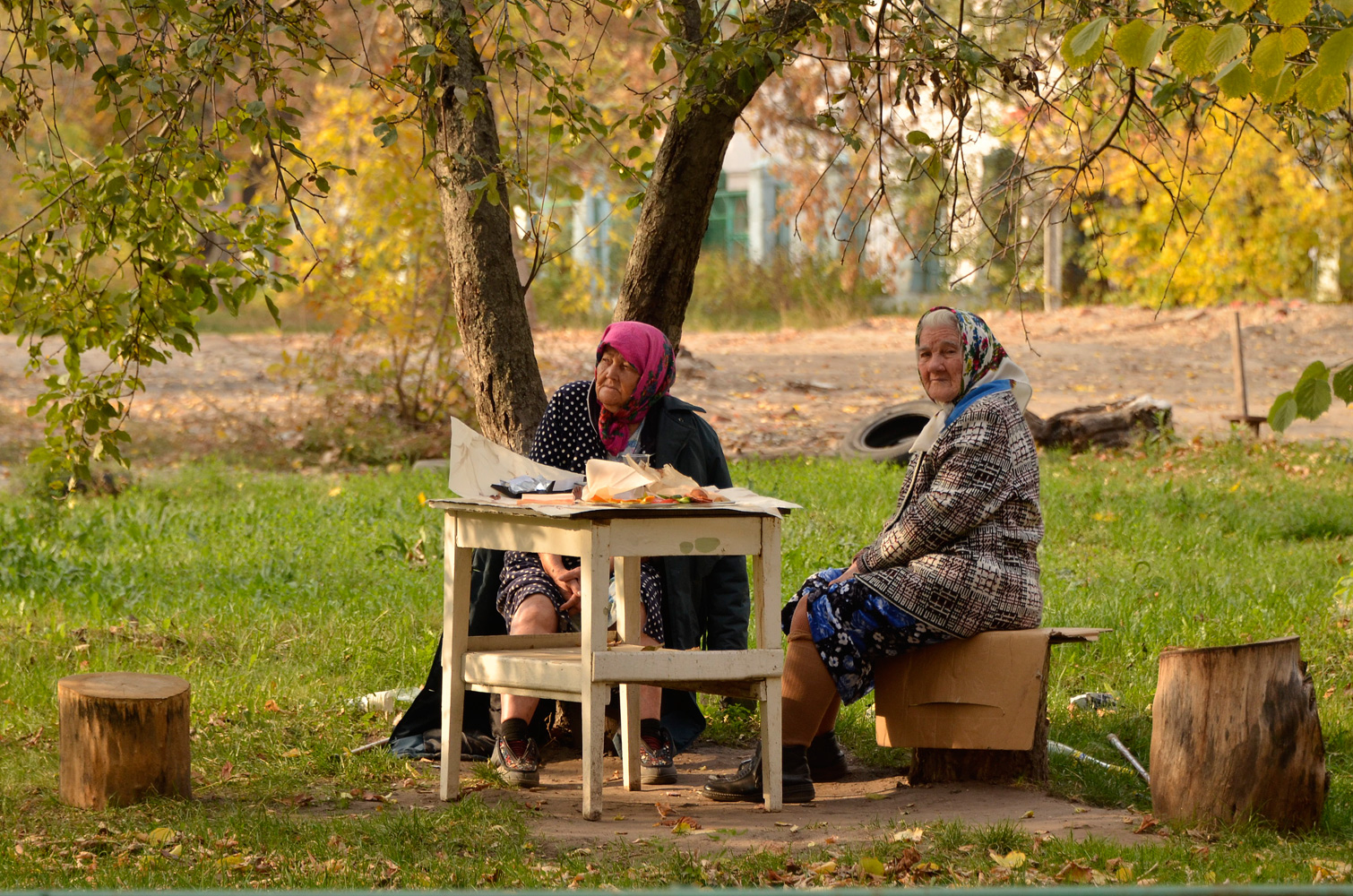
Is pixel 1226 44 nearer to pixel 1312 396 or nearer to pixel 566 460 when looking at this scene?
pixel 1312 396

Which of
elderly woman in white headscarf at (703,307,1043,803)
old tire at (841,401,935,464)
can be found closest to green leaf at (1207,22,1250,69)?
elderly woman in white headscarf at (703,307,1043,803)

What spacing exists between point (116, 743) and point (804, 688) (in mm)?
2187

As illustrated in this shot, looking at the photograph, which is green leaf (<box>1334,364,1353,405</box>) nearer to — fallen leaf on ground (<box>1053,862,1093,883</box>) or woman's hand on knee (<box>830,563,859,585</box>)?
fallen leaf on ground (<box>1053,862,1093,883</box>)

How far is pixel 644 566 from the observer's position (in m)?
5.04

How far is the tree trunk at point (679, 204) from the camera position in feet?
17.7

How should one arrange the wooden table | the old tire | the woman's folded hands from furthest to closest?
the old tire, the woman's folded hands, the wooden table

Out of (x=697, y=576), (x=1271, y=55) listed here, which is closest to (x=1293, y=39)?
(x=1271, y=55)

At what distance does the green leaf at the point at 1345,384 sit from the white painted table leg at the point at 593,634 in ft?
6.45

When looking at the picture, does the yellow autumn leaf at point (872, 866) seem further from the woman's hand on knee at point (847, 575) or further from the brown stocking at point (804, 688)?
the woman's hand on knee at point (847, 575)

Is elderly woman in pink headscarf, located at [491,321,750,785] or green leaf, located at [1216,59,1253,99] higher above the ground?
green leaf, located at [1216,59,1253,99]

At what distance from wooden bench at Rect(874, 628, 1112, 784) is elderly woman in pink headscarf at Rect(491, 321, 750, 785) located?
2.10 ft

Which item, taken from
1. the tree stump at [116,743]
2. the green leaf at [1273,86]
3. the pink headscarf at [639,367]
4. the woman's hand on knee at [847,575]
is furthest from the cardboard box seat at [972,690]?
the tree stump at [116,743]

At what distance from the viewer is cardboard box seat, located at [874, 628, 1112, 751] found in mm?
4414

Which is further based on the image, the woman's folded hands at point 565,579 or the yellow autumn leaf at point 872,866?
the woman's folded hands at point 565,579
